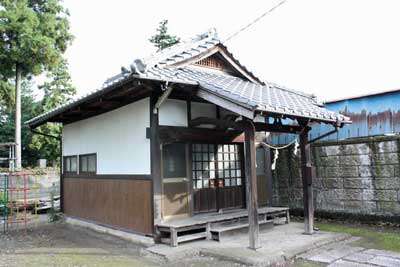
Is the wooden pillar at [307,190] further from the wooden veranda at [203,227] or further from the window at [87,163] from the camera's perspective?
the window at [87,163]

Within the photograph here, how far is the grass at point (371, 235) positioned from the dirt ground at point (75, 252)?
278cm

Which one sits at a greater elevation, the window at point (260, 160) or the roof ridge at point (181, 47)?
the roof ridge at point (181, 47)

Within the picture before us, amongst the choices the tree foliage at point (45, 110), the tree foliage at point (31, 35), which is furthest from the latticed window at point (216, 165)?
the tree foliage at point (45, 110)

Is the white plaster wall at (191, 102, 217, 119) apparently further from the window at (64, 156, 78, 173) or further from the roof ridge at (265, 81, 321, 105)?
the window at (64, 156, 78, 173)

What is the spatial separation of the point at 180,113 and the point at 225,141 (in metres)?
1.37

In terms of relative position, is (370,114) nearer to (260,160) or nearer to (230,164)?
(260,160)

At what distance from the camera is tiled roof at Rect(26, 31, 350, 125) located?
17.1ft

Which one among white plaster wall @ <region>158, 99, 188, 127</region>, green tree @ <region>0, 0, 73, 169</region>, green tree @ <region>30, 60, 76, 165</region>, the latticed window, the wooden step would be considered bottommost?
the wooden step

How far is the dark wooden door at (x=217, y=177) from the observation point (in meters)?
7.18

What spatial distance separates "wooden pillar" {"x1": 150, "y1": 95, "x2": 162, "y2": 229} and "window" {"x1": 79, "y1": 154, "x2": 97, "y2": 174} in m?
2.76

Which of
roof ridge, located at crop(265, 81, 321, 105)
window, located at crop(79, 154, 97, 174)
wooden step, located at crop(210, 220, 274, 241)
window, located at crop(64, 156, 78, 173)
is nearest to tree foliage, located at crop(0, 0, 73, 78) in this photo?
window, located at crop(64, 156, 78, 173)

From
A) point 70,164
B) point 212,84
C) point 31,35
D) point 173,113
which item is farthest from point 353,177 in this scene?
point 31,35

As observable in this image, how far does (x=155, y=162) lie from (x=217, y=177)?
181 cm

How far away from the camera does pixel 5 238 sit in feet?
24.9
